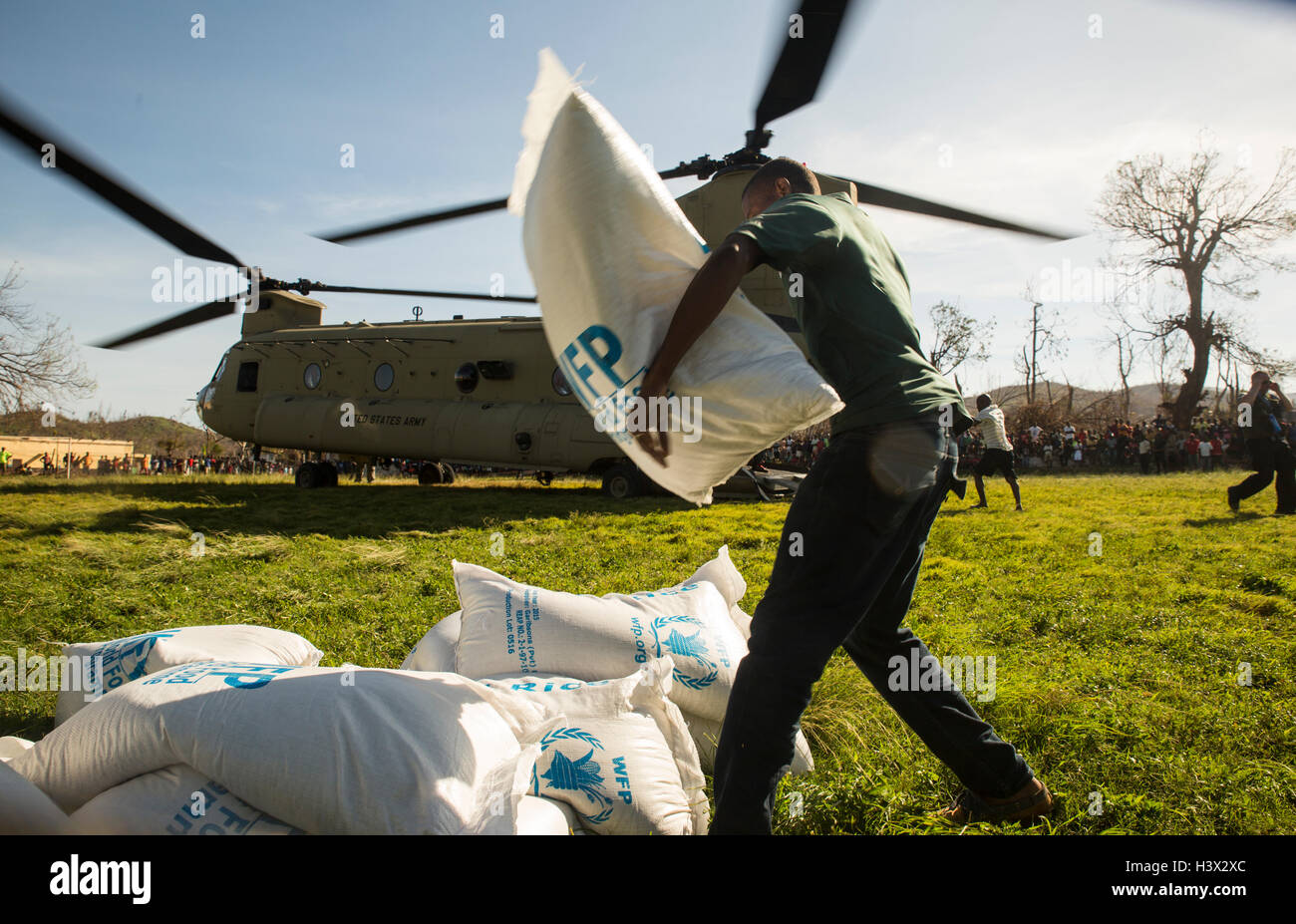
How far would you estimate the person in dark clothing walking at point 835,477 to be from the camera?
1.71 metres

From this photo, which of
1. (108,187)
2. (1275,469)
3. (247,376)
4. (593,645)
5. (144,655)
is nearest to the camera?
(144,655)

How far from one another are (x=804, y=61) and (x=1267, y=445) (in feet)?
27.5

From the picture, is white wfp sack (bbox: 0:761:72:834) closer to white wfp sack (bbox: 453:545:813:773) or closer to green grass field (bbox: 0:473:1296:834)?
white wfp sack (bbox: 453:545:813:773)

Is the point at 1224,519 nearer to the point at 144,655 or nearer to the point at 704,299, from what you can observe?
the point at 704,299

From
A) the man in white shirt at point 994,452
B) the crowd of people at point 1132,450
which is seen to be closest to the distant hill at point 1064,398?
the crowd of people at point 1132,450

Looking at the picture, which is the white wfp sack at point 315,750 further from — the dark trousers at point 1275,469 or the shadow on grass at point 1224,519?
the dark trousers at point 1275,469

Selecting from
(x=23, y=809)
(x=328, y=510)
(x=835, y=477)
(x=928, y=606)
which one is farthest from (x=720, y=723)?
(x=328, y=510)

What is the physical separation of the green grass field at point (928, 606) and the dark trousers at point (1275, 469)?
328 mm

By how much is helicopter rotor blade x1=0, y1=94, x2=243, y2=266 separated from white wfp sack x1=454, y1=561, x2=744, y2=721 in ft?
11.3

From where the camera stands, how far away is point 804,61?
354cm

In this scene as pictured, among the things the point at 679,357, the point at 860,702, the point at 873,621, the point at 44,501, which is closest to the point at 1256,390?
the point at 860,702

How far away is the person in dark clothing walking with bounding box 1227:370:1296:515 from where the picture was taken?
836 centimetres

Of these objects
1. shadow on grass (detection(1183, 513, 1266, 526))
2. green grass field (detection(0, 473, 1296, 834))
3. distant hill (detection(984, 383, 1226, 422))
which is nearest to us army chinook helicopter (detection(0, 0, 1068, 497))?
green grass field (detection(0, 473, 1296, 834))

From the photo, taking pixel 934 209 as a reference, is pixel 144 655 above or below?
below
